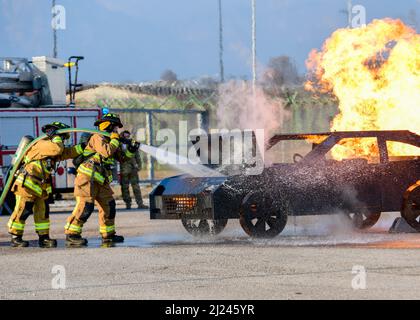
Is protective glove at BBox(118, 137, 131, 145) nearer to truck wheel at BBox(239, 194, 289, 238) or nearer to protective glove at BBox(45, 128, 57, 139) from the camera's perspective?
protective glove at BBox(45, 128, 57, 139)

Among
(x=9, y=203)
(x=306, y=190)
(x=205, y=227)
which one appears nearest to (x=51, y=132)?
(x=205, y=227)

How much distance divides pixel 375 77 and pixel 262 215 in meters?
3.97

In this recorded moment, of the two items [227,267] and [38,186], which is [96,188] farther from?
[227,267]

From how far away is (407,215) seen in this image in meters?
14.3

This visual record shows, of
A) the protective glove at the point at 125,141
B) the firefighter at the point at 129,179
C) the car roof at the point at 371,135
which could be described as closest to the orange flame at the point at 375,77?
the car roof at the point at 371,135

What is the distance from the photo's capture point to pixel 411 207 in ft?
47.0

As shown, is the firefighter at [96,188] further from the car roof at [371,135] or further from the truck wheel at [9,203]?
the truck wheel at [9,203]

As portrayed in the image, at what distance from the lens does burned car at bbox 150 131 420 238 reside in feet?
45.4

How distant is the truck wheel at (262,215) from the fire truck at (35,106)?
9422 millimetres

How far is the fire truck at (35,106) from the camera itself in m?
22.8

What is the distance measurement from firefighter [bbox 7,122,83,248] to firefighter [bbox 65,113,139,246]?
0.32 metres

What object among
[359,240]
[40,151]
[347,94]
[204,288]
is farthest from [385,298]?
[347,94]

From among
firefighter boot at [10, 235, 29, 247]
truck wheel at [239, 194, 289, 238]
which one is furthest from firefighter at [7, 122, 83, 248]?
truck wheel at [239, 194, 289, 238]
